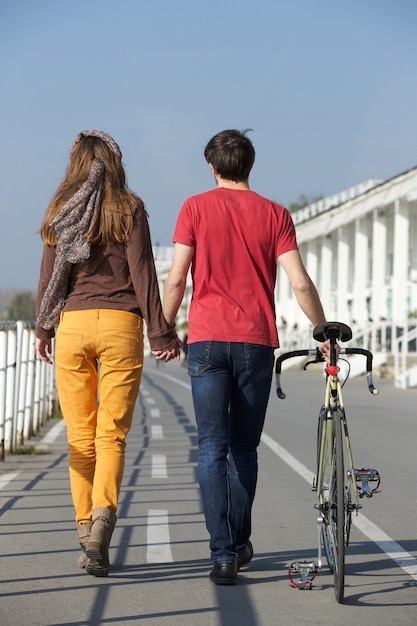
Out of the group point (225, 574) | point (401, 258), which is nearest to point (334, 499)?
point (225, 574)

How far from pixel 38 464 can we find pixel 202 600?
18.8 ft

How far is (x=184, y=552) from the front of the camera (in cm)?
616

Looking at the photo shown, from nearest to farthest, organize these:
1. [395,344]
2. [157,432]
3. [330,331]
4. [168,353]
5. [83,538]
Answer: [330,331]
[83,538]
[168,353]
[157,432]
[395,344]

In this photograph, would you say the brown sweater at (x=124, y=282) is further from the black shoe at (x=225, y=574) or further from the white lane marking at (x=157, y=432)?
the white lane marking at (x=157, y=432)

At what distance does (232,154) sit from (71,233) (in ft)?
2.89

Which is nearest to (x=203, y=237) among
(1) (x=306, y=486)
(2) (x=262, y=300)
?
(2) (x=262, y=300)

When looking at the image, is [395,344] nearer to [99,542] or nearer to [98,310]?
[98,310]

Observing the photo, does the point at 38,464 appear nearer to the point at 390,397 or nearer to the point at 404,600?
the point at 404,600

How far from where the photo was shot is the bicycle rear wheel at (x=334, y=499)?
193 inches

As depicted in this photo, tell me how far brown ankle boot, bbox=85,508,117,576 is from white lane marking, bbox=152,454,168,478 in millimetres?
4321

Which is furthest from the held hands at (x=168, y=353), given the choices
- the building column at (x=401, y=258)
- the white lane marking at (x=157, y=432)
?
the building column at (x=401, y=258)

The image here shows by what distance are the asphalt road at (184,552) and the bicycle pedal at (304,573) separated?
4 cm

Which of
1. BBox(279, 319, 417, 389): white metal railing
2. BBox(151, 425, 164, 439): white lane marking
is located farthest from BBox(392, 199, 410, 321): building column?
BBox(151, 425, 164, 439): white lane marking

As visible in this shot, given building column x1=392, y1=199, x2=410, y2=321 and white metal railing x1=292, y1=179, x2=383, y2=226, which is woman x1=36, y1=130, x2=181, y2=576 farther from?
white metal railing x1=292, y1=179, x2=383, y2=226
